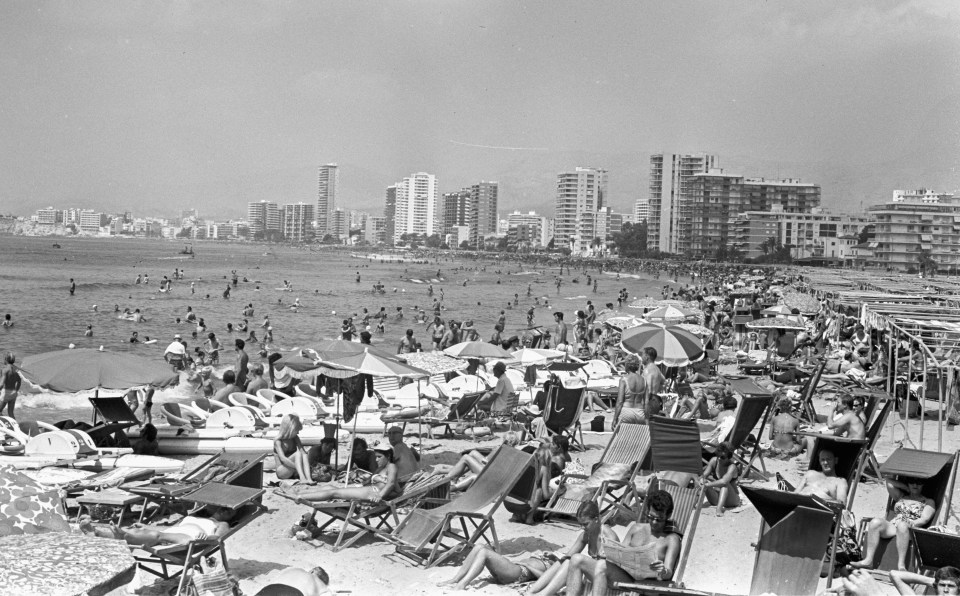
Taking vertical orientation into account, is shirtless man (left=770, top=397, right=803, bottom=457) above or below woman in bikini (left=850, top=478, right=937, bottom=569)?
below

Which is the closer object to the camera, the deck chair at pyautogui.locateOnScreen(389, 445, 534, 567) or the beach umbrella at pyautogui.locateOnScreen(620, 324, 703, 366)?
the deck chair at pyautogui.locateOnScreen(389, 445, 534, 567)

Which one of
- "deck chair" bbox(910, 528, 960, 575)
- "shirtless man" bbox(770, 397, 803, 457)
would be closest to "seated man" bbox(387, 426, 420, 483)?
"deck chair" bbox(910, 528, 960, 575)

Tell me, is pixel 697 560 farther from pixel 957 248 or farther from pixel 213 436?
pixel 957 248

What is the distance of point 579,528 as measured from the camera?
7.40 metres

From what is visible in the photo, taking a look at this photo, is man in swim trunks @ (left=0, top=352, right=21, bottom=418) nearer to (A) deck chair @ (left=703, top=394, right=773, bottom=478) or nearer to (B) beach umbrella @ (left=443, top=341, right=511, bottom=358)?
(B) beach umbrella @ (left=443, top=341, right=511, bottom=358)

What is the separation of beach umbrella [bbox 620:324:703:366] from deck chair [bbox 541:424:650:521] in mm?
2885

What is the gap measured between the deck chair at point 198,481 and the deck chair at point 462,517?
1.17 metres

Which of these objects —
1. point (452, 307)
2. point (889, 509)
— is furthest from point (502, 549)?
point (452, 307)

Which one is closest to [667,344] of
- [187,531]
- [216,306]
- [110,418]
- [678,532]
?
[678,532]

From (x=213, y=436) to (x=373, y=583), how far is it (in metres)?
4.82

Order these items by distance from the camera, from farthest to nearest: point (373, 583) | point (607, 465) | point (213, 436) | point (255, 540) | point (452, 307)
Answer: point (452, 307)
point (213, 436)
point (607, 465)
point (255, 540)
point (373, 583)

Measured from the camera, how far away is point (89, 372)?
9875 mm

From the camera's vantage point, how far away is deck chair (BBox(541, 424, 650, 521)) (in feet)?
24.3

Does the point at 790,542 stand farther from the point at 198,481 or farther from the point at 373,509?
the point at 198,481
